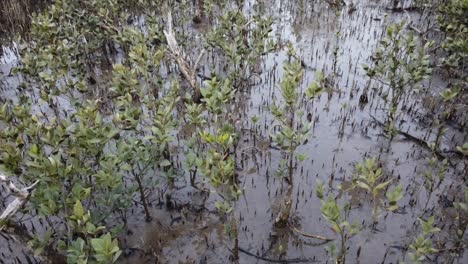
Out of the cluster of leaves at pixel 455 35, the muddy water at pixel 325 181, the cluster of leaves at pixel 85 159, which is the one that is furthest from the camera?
the cluster of leaves at pixel 455 35

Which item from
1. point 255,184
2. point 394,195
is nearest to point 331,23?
point 255,184

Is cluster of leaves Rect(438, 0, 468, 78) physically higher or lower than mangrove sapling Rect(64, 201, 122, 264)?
higher

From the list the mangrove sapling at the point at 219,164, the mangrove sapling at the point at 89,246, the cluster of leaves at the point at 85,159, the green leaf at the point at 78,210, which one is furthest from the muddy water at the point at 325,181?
the green leaf at the point at 78,210

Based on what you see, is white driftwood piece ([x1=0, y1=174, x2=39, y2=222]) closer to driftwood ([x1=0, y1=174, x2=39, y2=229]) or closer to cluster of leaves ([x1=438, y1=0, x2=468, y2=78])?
driftwood ([x1=0, y1=174, x2=39, y2=229])

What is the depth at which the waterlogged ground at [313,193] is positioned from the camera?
270cm

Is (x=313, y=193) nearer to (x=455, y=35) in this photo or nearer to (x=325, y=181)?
(x=325, y=181)

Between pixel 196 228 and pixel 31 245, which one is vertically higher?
pixel 31 245

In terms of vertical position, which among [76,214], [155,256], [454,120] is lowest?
[155,256]

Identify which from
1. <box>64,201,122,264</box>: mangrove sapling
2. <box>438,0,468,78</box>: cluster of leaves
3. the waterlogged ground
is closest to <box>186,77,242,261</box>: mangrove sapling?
the waterlogged ground

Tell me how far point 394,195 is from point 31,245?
2314 mm

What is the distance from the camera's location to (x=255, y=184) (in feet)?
10.8

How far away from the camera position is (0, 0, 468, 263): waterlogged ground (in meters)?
2.70

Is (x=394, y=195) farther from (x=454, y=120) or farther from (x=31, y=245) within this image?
(x=31, y=245)

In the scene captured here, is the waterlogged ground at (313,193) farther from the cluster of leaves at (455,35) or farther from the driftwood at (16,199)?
the driftwood at (16,199)
